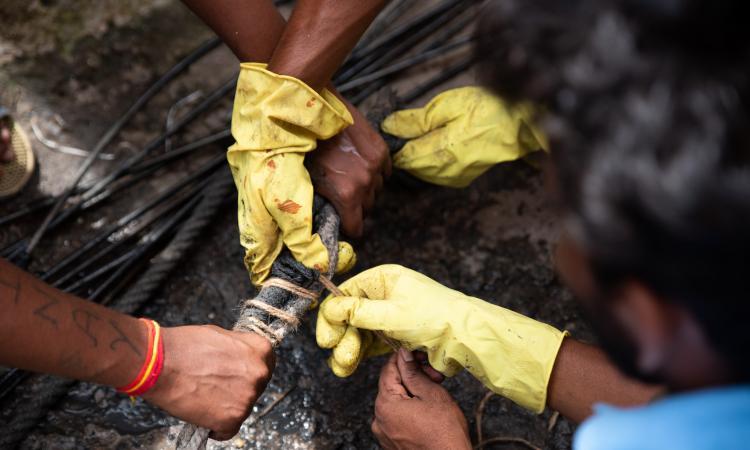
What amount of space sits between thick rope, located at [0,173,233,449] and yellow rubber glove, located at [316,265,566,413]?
2.74 feet

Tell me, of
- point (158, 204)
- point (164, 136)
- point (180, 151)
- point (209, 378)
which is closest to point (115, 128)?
point (164, 136)

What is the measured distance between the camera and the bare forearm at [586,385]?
5.43 feet

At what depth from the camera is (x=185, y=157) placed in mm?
2818

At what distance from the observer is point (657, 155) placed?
83cm

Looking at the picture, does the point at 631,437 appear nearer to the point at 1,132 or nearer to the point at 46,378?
the point at 46,378

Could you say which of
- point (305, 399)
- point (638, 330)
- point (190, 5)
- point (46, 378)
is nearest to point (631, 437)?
point (638, 330)

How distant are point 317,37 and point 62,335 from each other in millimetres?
1059

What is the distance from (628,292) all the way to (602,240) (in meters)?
0.10

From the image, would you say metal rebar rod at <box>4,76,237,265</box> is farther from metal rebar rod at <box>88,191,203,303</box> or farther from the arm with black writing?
the arm with black writing

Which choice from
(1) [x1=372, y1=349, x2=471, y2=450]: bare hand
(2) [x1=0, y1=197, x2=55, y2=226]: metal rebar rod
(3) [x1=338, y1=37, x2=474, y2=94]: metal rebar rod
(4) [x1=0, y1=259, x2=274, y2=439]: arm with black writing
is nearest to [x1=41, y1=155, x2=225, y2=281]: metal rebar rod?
(2) [x1=0, y1=197, x2=55, y2=226]: metal rebar rod

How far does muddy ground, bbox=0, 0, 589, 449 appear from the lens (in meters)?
2.23

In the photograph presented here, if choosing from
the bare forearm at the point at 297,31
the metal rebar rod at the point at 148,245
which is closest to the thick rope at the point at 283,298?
the bare forearm at the point at 297,31

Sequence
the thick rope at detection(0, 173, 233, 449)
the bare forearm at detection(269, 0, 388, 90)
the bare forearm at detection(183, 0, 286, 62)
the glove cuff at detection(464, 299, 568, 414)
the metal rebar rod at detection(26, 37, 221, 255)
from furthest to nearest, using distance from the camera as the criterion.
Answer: the metal rebar rod at detection(26, 37, 221, 255) → the thick rope at detection(0, 173, 233, 449) → the bare forearm at detection(183, 0, 286, 62) → the bare forearm at detection(269, 0, 388, 90) → the glove cuff at detection(464, 299, 568, 414)

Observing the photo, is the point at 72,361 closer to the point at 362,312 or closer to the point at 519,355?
the point at 362,312
